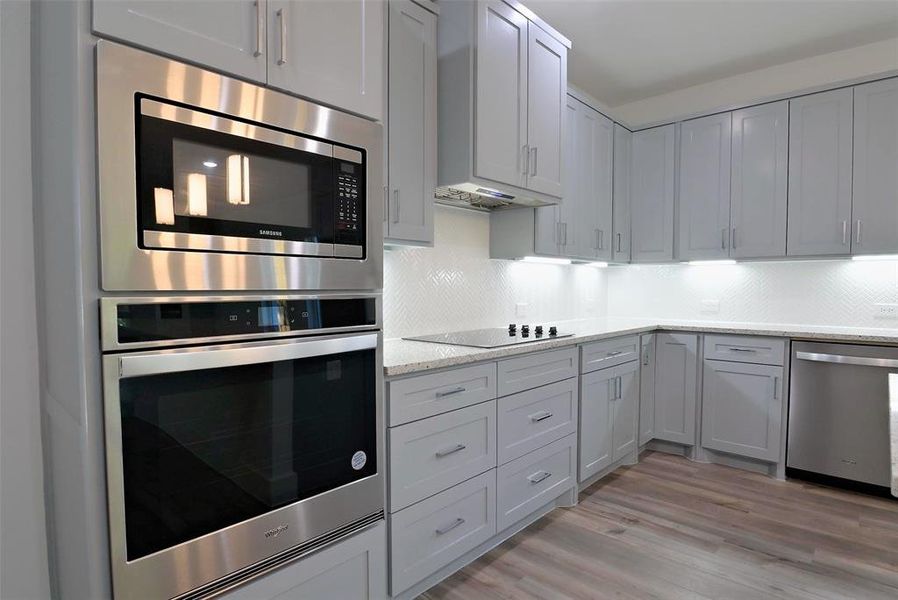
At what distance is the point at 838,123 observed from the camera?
314 cm

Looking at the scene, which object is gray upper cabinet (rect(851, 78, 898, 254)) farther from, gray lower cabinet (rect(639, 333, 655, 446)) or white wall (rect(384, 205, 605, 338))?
white wall (rect(384, 205, 605, 338))

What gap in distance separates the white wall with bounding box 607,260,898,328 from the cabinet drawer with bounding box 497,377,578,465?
1.91 metres

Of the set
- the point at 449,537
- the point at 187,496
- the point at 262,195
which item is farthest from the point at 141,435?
the point at 449,537

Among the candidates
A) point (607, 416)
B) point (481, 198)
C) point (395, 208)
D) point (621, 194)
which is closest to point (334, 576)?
point (395, 208)

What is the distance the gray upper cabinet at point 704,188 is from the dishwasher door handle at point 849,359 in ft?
2.98

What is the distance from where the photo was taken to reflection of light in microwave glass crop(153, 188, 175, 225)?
3.41ft

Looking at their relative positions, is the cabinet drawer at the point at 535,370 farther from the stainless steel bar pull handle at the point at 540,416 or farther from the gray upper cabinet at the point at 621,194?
the gray upper cabinet at the point at 621,194

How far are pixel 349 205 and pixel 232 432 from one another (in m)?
0.70

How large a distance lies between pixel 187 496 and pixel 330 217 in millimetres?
791

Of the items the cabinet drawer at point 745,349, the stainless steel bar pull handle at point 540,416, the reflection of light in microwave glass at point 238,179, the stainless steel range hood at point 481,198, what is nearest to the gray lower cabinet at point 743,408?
the cabinet drawer at point 745,349

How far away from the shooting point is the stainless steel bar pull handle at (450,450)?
1889 millimetres

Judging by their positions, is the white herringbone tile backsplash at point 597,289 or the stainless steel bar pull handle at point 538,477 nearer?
the stainless steel bar pull handle at point 538,477

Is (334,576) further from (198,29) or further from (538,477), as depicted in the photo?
(198,29)

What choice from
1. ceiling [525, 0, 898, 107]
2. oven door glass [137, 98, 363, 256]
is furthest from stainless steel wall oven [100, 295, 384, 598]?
ceiling [525, 0, 898, 107]
